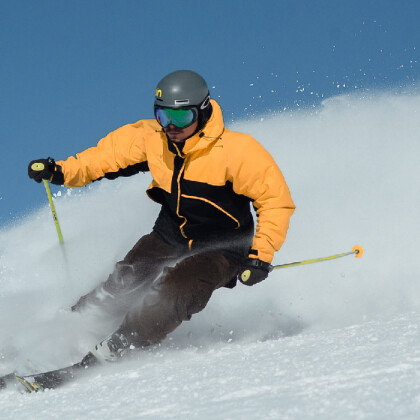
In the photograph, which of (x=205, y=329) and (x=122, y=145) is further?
(x=205, y=329)

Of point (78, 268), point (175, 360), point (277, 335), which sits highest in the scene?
point (78, 268)

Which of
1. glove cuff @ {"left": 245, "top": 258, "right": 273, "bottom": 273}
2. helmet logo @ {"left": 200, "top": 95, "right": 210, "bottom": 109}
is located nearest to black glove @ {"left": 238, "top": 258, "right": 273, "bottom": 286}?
glove cuff @ {"left": 245, "top": 258, "right": 273, "bottom": 273}

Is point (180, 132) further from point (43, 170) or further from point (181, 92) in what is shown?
point (43, 170)

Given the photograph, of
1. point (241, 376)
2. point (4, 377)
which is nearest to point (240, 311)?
point (4, 377)

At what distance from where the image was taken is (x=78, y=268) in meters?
6.21

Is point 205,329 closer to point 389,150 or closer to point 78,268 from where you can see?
point 78,268

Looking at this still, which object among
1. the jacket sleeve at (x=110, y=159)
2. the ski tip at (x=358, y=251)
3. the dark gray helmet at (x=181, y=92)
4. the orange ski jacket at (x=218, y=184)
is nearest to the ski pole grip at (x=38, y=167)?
the jacket sleeve at (x=110, y=159)

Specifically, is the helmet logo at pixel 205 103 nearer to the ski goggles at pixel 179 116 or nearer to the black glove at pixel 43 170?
the ski goggles at pixel 179 116

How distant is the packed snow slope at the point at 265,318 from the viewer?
9.02 ft

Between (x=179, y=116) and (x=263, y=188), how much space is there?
71 cm

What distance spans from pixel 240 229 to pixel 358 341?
1.39m

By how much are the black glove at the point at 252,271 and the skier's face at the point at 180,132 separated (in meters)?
0.89

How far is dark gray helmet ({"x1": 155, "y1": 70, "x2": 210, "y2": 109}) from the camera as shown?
423 centimetres

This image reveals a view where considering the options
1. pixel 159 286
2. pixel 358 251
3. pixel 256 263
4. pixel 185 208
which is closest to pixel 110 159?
pixel 185 208
